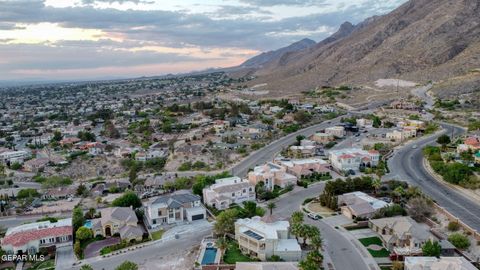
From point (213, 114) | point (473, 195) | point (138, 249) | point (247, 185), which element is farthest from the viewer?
point (213, 114)

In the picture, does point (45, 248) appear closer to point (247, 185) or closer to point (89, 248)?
point (89, 248)

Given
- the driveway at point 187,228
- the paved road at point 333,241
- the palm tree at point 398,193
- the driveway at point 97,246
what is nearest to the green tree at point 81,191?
the driveway at point 97,246

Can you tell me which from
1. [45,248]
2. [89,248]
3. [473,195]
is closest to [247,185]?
[89,248]

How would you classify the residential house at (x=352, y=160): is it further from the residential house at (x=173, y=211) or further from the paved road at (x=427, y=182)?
the residential house at (x=173, y=211)

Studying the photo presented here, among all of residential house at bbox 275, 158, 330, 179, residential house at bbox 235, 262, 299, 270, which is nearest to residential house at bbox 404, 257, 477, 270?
residential house at bbox 235, 262, 299, 270

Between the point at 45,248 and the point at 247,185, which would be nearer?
the point at 45,248

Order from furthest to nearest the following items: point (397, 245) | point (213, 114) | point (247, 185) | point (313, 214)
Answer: point (213, 114), point (247, 185), point (313, 214), point (397, 245)

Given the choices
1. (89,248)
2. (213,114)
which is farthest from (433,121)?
(89,248)

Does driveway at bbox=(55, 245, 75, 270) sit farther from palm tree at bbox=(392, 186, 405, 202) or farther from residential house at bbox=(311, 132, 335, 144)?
residential house at bbox=(311, 132, 335, 144)

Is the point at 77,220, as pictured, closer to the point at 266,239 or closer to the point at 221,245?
the point at 221,245
